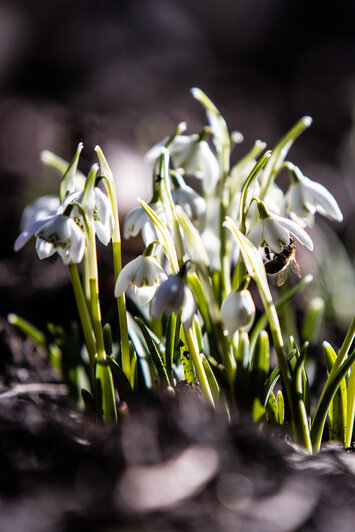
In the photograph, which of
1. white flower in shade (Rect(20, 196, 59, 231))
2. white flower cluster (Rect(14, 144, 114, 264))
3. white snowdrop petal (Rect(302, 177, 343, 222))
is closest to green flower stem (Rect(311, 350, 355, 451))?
white snowdrop petal (Rect(302, 177, 343, 222))

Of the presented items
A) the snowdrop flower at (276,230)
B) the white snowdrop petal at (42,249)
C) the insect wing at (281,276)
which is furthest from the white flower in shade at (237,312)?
the white snowdrop petal at (42,249)

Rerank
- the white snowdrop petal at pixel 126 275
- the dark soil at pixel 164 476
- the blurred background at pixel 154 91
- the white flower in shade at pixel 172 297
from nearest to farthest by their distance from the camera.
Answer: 1. the dark soil at pixel 164 476
2. the white flower in shade at pixel 172 297
3. the white snowdrop petal at pixel 126 275
4. the blurred background at pixel 154 91

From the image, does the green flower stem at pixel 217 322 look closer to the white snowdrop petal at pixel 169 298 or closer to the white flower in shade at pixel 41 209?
the white snowdrop petal at pixel 169 298

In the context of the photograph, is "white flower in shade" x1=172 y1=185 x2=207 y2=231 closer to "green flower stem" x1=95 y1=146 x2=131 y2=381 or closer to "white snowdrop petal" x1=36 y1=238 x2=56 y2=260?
"green flower stem" x1=95 y1=146 x2=131 y2=381

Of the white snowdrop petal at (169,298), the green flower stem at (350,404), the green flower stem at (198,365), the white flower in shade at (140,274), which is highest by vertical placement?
the white flower in shade at (140,274)

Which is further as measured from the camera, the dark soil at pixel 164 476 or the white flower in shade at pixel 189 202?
the white flower in shade at pixel 189 202

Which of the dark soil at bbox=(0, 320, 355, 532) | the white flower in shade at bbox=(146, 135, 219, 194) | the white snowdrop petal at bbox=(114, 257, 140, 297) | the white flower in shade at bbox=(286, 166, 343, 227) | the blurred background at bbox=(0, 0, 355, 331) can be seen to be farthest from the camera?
the blurred background at bbox=(0, 0, 355, 331)

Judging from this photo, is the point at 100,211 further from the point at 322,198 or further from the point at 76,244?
the point at 322,198
